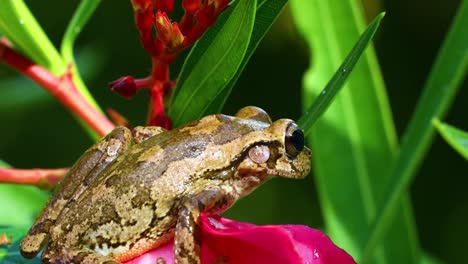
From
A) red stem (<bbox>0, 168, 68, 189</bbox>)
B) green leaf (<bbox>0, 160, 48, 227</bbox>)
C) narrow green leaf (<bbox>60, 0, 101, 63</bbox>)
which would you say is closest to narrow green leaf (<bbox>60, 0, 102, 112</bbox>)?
narrow green leaf (<bbox>60, 0, 101, 63</bbox>)

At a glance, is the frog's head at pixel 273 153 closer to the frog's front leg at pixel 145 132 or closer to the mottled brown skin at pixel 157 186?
the mottled brown skin at pixel 157 186

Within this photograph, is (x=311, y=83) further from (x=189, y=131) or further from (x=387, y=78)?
(x=387, y=78)

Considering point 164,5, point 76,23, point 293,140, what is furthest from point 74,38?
point 293,140

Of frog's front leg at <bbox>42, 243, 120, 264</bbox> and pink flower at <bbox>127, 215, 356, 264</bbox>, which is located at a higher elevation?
frog's front leg at <bbox>42, 243, 120, 264</bbox>

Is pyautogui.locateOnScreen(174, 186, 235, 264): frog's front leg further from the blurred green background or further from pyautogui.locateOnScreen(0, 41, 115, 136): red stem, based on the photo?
the blurred green background

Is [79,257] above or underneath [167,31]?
underneath

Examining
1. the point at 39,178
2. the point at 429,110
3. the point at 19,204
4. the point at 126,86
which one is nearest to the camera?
the point at 126,86

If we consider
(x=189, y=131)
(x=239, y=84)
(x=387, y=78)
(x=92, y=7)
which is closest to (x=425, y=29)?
(x=387, y=78)

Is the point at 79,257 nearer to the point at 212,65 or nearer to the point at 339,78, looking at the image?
the point at 212,65
